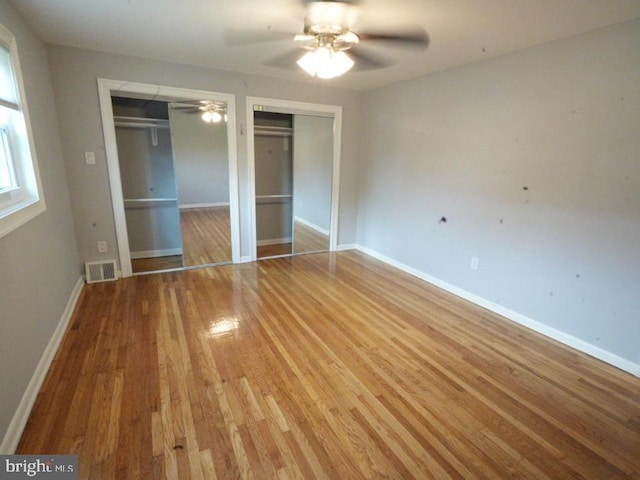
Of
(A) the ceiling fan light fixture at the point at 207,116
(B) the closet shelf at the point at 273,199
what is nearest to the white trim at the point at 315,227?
(B) the closet shelf at the point at 273,199

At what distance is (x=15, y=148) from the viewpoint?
2049 mm

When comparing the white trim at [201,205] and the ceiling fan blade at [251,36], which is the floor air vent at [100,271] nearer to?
the white trim at [201,205]

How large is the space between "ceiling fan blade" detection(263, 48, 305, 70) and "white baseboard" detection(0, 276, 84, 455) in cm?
291

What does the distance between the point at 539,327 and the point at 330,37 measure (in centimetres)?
283

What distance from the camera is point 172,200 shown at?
419cm

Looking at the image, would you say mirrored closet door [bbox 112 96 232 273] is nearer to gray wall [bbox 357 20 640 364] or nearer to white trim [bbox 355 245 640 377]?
gray wall [bbox 357 20 640 364]

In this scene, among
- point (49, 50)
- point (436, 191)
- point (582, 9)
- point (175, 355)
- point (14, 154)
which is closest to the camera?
point (582, 9)

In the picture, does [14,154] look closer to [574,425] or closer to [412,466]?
[412,466]

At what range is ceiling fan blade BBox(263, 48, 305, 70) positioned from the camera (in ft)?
9.48

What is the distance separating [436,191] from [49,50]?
3.97 m

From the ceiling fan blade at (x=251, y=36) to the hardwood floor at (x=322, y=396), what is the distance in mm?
2299

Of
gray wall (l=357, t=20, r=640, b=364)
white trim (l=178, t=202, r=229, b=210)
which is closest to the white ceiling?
gray wall (l=357, t=20, r=640, b=364)

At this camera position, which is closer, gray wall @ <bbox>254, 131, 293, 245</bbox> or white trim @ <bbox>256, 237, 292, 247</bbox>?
gray wall @ <bbox>254, 131, 293, 245</bbox>

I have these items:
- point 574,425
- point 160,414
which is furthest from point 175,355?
point 574,425
